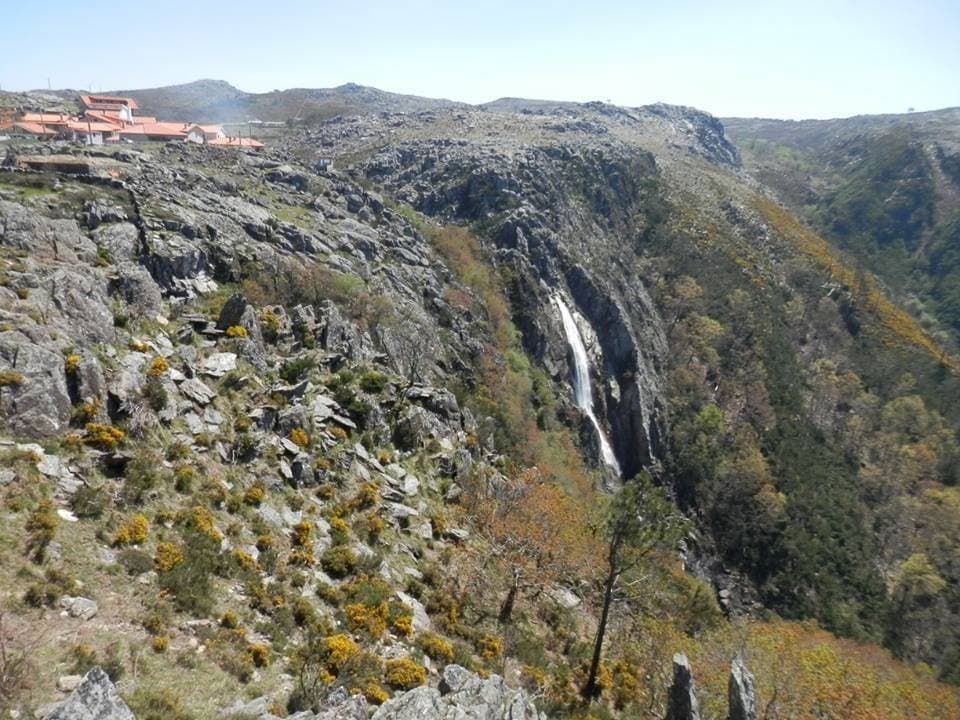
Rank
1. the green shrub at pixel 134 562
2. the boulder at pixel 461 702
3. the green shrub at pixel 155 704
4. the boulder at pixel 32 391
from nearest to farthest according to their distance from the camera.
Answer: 1. the green shrub at pixel 155 704
2. the boulder at pixel 461 702
3. the green shrub at pixel 134 562
4. the boulder at pixel 32 391

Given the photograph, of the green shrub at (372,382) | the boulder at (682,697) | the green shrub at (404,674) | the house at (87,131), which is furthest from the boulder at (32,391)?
the house at (87,131)

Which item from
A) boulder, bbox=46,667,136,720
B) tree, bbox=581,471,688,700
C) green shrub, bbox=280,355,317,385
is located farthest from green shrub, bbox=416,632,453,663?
green shrub, bbox=280,355,317,385

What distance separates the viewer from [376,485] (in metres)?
25.2

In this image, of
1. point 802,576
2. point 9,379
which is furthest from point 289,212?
point 802,576

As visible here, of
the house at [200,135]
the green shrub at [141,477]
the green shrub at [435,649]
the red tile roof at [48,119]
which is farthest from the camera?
the house at [200,135]

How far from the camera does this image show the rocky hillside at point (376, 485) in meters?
14.5

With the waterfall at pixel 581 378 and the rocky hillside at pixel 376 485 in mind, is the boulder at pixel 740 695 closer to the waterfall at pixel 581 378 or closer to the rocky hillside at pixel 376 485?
the rocky hillside at pixel 376 485

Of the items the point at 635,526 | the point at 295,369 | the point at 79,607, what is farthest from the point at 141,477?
the point at 635,526

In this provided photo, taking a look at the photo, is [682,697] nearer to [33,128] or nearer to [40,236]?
[40,236]

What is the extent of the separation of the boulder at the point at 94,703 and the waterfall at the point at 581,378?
6447 centimetres

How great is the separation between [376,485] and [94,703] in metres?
15.7

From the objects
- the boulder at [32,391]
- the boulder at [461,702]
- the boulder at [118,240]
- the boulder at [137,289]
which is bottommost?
the boulder at [461,702]

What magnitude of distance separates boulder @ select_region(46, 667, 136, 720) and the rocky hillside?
4.00ft

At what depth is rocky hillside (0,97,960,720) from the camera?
571 inches
